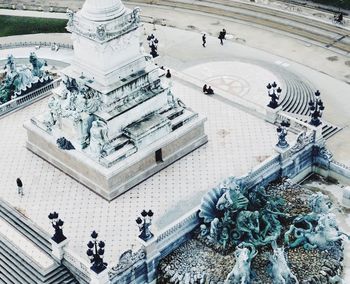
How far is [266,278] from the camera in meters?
53.1

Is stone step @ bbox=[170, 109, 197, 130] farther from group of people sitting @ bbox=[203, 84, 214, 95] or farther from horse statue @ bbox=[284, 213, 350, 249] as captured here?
horse statue @ bbox=[284, 213, 350, 249]

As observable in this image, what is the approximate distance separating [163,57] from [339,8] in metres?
25.6

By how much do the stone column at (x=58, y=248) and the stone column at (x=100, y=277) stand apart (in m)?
3.88

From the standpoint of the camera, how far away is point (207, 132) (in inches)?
2653

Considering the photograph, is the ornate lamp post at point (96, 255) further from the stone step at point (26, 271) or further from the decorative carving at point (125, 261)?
the stone step at point (26, 271)

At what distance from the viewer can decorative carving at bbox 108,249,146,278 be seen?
51.7m

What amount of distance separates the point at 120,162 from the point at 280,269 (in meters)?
15.6

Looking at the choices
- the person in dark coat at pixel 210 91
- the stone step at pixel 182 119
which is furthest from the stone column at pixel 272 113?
the stone step at pixel 182 119

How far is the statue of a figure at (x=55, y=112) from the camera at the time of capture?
62.7m

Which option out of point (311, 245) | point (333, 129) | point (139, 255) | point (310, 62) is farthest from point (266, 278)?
point (310, 62)

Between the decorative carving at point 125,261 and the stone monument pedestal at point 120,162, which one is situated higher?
the stone monument pedestal at point 120,162

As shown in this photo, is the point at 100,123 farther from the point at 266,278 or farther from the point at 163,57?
the point at 163,57

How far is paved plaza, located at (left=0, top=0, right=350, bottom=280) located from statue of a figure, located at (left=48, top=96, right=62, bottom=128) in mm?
3995

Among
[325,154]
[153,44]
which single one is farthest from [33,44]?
[325,154]
